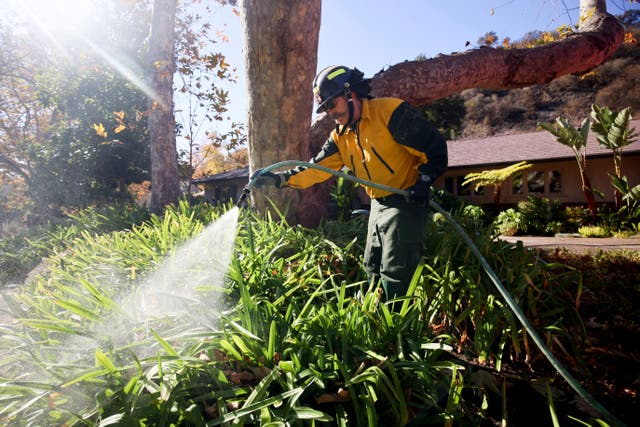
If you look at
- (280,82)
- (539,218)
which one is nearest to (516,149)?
(539,218)

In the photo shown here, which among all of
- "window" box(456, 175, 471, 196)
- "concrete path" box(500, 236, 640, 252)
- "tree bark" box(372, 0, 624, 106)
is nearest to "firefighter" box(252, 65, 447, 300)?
"tree bark" box(372, 0, 624, 106)

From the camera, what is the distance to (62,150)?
15.1m

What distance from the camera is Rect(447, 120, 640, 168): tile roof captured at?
16188mm

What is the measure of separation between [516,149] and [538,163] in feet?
7.10

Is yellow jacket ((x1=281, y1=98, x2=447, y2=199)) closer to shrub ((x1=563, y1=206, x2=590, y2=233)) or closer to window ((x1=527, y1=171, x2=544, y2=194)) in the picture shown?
shrub ((x1=563, y1=206, x2=590, y2=233))

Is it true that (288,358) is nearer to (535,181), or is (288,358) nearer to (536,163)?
(536,163)

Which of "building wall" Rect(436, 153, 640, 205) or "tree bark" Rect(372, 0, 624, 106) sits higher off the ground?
"tree bark" Rect(372, 0, 624, 106)

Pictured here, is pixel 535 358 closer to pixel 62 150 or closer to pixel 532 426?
pixel 532 426

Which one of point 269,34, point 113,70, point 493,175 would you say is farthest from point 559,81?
point 269,34

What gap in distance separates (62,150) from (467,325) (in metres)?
17.8

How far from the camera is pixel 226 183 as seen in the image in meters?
26.2

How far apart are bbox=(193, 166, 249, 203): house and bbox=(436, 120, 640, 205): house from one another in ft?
43.0

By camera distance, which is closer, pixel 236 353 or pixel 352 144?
pixel 236 353

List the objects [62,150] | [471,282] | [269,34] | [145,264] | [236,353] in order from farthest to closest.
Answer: [62,150]
[269,34]
[145,264]
[471,282]
[236,353]
